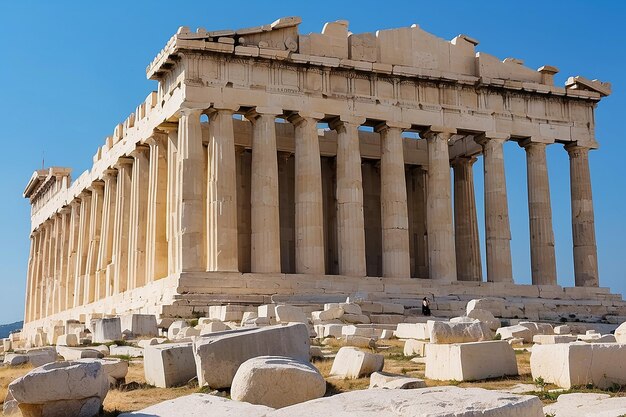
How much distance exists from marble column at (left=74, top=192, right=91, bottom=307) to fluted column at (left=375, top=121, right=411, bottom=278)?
19.1 meters

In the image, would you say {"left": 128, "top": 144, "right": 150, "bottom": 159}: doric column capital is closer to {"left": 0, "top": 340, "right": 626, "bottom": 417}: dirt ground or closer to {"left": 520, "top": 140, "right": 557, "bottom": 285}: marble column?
{"left": 520, "top": 140, "right": 557, "bottom": 285}: marble column

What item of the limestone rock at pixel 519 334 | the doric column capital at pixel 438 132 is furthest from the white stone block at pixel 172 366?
the doric column capital at pixel 438 132

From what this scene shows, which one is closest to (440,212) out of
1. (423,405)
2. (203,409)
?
(203,409)

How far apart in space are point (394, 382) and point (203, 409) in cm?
323

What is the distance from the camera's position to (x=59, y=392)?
10828 mm

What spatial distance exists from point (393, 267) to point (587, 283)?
31.4 feet

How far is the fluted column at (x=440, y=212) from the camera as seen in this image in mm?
36031

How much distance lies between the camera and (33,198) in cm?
6500

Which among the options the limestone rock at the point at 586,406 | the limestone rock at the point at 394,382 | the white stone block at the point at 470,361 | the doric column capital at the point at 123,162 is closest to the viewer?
the limestone rock at the point at 586,406

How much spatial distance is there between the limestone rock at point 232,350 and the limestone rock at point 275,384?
1.63 meters

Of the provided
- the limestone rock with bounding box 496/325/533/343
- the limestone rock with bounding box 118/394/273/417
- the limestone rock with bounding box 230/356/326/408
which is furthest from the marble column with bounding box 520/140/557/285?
the limestone rock with bounding box 118/394/273/417

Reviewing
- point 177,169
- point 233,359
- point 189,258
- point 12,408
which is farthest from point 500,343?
point 177,169

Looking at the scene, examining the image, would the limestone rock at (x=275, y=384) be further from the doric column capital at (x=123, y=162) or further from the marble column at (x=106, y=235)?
the marble column at (x=106, y=235)

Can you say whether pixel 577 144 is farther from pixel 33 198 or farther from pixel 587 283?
pixel 33 198
